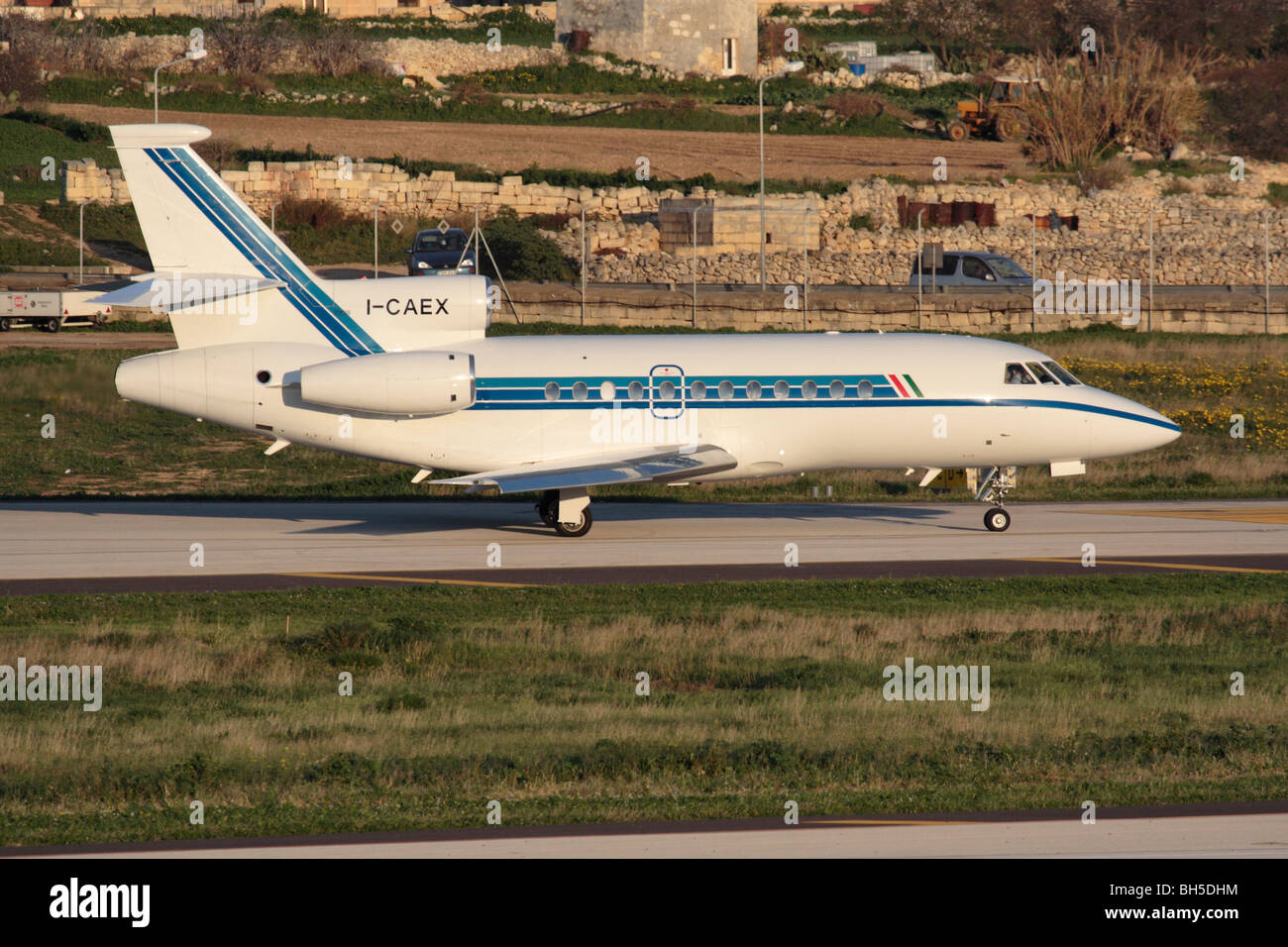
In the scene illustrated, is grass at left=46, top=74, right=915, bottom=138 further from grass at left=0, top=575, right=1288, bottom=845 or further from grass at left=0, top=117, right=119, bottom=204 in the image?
grass at left=0, top=575, right=1288, bottom=845

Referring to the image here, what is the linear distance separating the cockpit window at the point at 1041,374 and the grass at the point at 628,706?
17.2 ft

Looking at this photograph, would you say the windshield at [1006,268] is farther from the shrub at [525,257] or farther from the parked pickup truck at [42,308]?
the parked pickup truck at [42,308]

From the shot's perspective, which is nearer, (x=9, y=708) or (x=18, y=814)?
(x=18, y=814)

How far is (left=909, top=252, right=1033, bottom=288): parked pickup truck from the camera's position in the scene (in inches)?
2335

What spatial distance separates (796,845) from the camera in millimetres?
12828

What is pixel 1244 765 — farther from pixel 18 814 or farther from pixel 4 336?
pixel 4 336

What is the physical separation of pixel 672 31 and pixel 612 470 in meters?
100

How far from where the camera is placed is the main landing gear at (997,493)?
30531mm

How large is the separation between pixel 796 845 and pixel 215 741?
22.9 ft

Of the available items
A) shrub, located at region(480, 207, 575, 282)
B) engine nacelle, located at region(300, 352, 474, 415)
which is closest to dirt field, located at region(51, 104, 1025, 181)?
shrub, located at region(480, 207, 575, 282)

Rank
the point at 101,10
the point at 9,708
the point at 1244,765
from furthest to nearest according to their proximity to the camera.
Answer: the point at 101,10 → the point at 9,708 → the point at 1244,765

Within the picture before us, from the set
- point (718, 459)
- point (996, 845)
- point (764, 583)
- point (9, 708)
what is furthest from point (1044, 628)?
point (9, 708)

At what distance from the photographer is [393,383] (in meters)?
27.9

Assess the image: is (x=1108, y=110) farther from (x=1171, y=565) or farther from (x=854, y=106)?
(x=1171, y=565)
